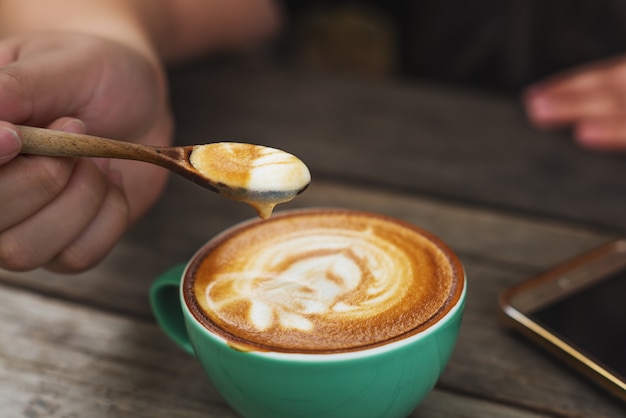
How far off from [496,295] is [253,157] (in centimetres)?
37

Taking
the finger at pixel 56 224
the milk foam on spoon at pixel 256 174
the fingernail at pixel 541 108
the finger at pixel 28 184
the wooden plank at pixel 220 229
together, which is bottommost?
the wooden plank at pixel 220 229

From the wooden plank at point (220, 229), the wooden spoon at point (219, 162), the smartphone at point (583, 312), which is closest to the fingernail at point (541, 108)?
the wooden plank at point (220, 229)

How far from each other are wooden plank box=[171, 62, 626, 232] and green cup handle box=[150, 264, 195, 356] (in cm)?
47

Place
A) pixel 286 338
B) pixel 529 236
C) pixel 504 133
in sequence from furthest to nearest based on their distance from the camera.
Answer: pixel 504 133, pixel 529 236, pixel 286 338

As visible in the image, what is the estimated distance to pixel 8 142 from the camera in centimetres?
54

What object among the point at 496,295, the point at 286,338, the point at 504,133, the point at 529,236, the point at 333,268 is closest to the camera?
the point at 286,338

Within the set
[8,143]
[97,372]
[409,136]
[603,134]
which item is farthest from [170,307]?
[603,134]

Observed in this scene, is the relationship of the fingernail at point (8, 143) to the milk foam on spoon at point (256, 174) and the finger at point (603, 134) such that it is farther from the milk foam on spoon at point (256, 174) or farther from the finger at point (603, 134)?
the finger at point (603, 134)

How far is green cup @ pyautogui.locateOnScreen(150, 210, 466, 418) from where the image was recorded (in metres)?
0.49

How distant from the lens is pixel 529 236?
2.97 feet

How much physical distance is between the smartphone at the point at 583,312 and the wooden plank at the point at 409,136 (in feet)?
0.60

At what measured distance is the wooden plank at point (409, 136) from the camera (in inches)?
40.5

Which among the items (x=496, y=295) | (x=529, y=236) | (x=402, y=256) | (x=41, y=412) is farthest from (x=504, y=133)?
(x=41, y=412)

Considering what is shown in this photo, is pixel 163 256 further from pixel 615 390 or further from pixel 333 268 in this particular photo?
pixel 615 390
